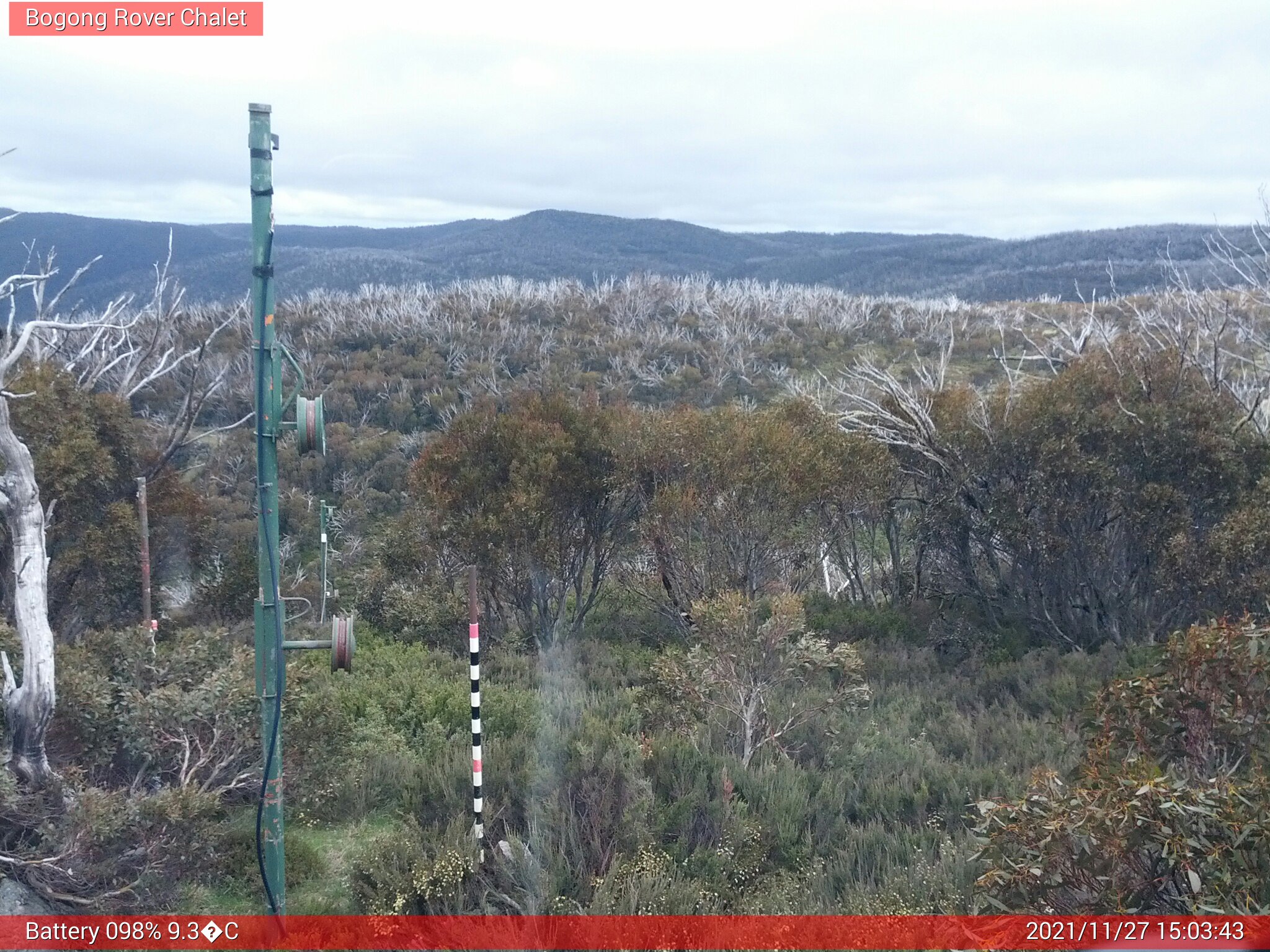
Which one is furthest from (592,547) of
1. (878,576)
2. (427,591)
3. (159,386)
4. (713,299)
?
(713,299)

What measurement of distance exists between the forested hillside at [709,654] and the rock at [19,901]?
9 cm

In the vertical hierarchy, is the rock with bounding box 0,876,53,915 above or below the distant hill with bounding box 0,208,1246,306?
below

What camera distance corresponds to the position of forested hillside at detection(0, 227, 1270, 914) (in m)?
5.04

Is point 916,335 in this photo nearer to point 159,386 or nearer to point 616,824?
point 159,386

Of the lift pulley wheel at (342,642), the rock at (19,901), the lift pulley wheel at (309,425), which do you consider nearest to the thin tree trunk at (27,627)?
the rock at (19,901)

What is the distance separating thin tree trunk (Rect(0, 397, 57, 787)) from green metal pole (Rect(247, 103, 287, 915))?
190 centimetres

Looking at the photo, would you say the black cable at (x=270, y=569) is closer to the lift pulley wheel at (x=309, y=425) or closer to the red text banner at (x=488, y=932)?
the lift pulley wheel at (x=309, y=425)

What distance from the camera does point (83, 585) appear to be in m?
11.9

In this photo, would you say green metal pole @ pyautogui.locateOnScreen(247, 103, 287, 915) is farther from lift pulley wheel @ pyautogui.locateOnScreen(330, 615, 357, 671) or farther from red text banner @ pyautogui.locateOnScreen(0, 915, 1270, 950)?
red text banner @ pyautogui.locateOnScreen(0, 915, 1270, 950)

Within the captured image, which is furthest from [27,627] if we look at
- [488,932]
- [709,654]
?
[709,654]

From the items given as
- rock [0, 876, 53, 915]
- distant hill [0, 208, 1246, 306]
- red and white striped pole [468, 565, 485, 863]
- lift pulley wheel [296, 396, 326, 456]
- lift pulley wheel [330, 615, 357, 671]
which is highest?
distant hill [0, 208, 1246, 306]

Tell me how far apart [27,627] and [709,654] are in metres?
4.89

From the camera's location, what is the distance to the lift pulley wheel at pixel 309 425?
462 centimetres

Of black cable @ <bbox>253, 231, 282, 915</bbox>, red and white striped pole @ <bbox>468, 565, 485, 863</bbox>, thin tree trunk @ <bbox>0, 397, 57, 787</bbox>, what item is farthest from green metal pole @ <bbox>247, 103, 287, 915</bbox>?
thin tree trunk @ <bbox>0, 397, 57, 787</bbox>
